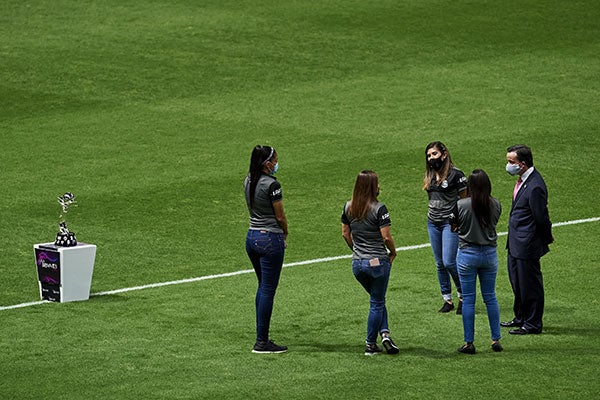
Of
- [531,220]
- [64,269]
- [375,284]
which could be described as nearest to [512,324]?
[531,220]

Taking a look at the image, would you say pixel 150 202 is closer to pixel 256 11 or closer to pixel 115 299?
pixel 115 299

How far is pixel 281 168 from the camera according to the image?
73.6 feet

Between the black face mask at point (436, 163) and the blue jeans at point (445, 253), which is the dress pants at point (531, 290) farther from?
the black face mask at point (436, 163)

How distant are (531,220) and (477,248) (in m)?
1.05

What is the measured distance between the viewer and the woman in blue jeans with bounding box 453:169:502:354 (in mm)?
12773

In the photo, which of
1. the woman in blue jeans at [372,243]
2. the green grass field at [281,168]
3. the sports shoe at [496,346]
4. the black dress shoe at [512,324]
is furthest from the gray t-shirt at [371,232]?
the black dress shoe at [512,324]

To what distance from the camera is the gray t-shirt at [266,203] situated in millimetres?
12867

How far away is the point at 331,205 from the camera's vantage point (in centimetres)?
2044

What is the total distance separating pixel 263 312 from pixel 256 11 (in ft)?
67.0

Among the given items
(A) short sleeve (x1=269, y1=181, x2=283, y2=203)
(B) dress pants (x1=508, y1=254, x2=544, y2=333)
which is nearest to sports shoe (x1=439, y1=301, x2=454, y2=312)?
(B) dress pants (x1=508, y1=254, x2=544, y2=333)

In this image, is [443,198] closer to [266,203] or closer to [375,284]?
[375,284]

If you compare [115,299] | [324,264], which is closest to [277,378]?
[115,299]

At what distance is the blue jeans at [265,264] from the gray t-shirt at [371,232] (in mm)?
786

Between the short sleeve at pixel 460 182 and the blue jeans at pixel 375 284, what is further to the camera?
the short sleeve at pixel 460 182
